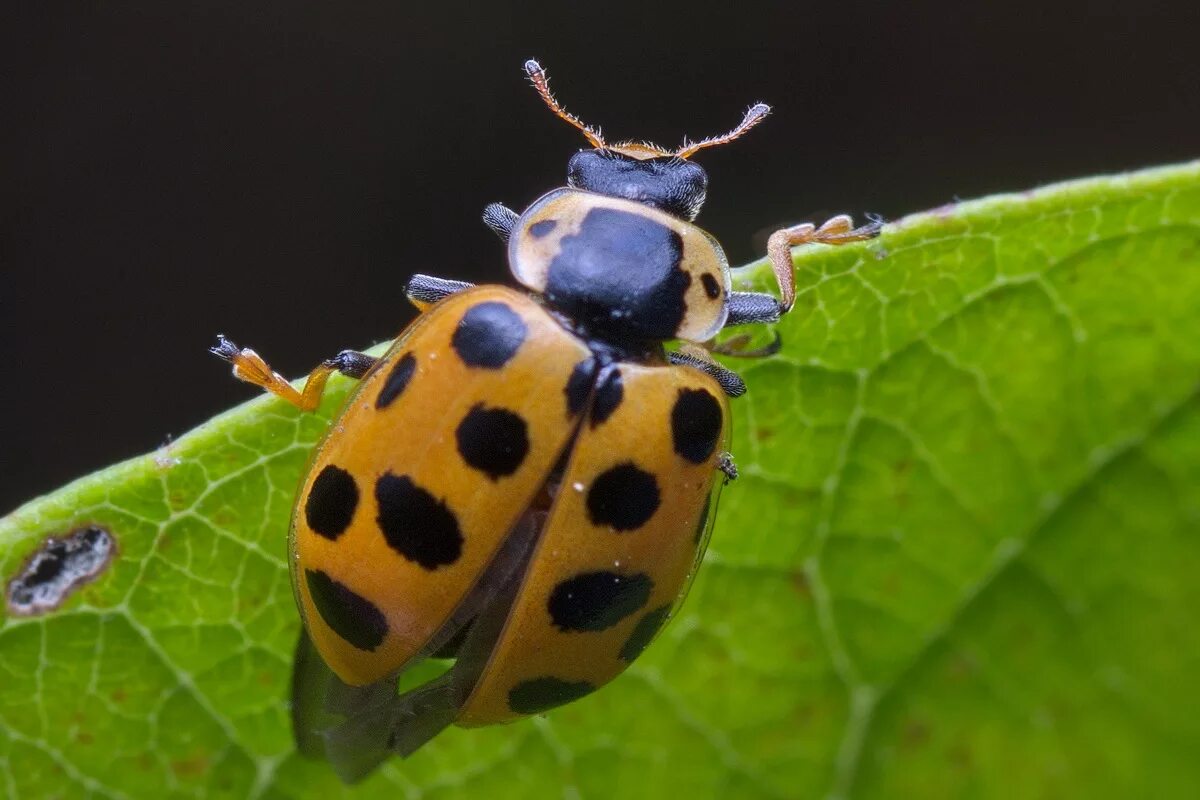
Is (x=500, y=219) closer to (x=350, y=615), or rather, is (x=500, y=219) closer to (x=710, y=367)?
(x=710, y=367)

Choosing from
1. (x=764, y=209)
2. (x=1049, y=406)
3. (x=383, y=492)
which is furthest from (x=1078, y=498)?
(x=764, y=209)

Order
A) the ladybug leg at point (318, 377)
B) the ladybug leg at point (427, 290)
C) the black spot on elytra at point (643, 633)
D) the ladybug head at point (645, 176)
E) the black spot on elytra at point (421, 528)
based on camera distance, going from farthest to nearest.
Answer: the ladybug head at point (645, 176)
the ladybug leg at point (427, 290)
the ladybug leg at point (318, 377)
the black spot on elytra at point (643, 633)
the black spot on elytra at point (421, 528)

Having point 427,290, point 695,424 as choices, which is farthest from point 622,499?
point 427,290

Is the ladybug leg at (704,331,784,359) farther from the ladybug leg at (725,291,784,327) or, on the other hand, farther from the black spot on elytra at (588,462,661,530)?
the black spot on elytra at (588,462,661,530)

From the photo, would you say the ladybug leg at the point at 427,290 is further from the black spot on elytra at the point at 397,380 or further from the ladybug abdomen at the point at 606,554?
the ladybug abdomen at the point at 606,554

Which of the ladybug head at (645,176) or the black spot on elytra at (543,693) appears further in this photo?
the ladybug head at (645,176)

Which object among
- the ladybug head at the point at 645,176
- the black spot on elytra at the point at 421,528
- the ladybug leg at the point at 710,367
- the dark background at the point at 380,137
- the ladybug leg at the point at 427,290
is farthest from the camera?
the dark background at the point at 380,137

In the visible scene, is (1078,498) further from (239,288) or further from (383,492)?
(239,288)

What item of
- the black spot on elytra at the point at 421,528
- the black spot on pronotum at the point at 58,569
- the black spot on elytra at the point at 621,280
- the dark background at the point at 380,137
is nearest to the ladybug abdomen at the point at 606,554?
the black spot on elytra at the point at 421,528
